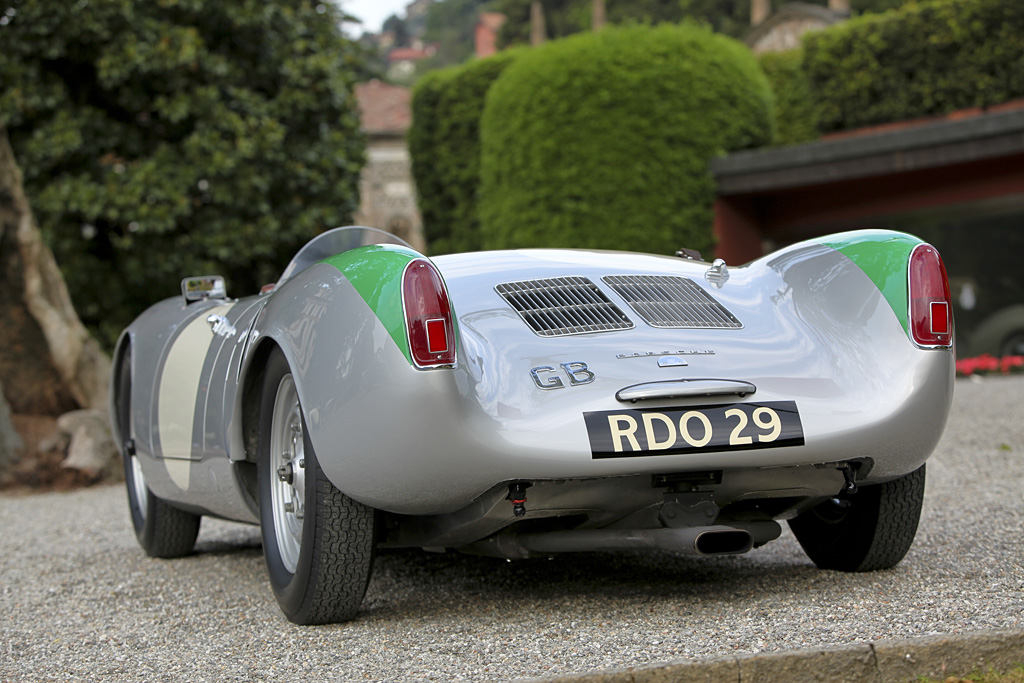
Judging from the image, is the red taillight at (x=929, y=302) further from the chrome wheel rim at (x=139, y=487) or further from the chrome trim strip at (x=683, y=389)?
the chrome wheel rim at (x=139, y=487)

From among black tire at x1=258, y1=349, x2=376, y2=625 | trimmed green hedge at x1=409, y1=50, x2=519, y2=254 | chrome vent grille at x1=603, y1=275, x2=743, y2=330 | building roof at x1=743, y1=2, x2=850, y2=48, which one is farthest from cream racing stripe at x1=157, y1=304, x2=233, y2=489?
building roof at x1=743, y1=2, x2=850, y2=48

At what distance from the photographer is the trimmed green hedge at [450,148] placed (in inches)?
698

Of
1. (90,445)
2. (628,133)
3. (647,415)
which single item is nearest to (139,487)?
(647,415)

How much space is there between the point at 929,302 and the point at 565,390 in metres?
1.13

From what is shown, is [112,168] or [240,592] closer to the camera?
[240,592]

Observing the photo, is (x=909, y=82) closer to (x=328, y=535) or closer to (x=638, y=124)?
(x=638, y=124)

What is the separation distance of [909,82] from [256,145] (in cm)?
916

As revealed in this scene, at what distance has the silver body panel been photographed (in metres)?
2.85

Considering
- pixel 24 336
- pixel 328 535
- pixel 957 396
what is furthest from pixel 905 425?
pixel 24 336

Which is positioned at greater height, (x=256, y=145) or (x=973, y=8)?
(x=973, y=8)

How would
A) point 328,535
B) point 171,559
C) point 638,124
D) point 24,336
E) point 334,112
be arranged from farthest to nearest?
1. point 334,112
2. point 638,124
3. point 24,336
4. point 171,559
5. point 328,535

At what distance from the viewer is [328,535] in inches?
121

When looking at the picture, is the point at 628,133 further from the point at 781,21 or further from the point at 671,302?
the point at 781,21

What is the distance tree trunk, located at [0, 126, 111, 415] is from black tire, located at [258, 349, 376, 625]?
719 centimetres
